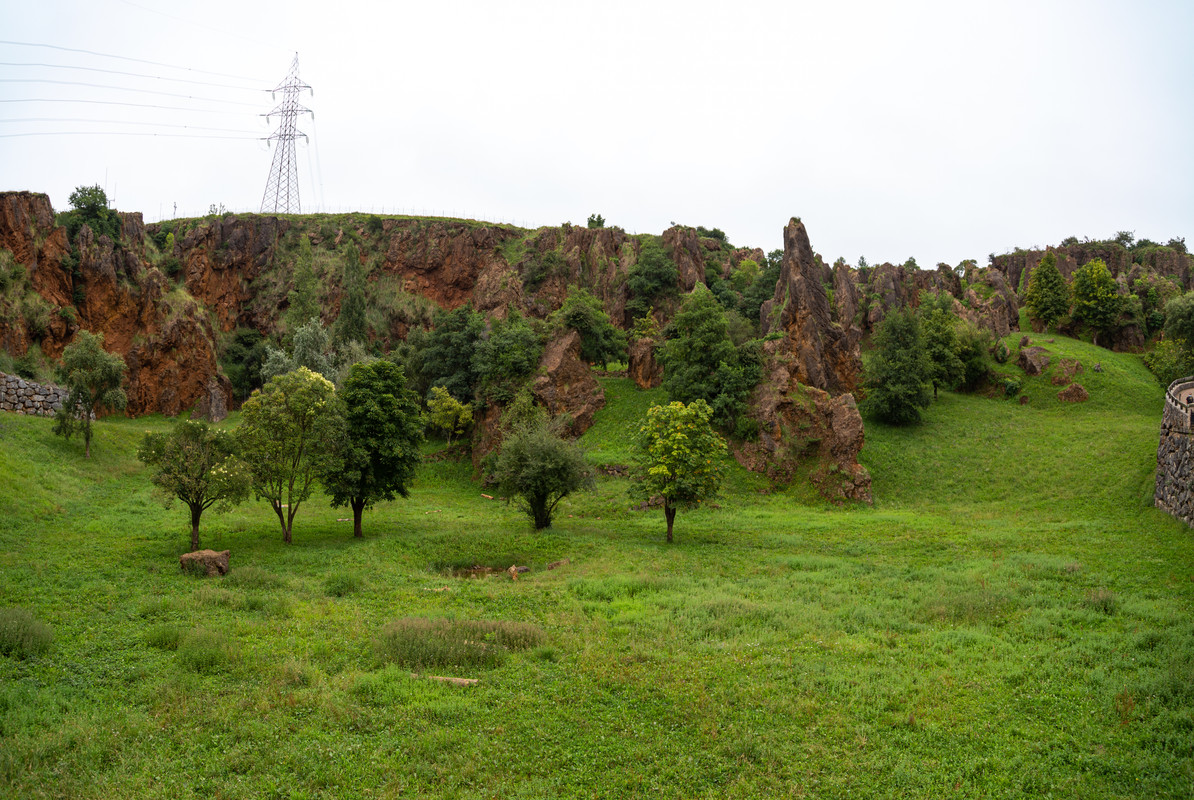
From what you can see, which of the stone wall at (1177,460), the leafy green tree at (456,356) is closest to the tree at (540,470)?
the leafy green tree at (456,356)

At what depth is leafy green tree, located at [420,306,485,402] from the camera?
62469mm

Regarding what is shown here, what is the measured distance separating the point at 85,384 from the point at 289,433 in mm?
20620

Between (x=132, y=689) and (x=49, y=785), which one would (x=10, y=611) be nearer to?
(x=132, y=689)

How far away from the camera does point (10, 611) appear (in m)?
17.8

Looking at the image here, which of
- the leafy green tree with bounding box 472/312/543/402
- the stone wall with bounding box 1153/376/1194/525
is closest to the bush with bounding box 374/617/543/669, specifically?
the stone wall with bounding box 1153/376/1194/525

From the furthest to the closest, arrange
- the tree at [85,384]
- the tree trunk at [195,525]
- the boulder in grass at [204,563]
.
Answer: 1. the tree at [85,384]
2. the tree trunk at [195,525]
3. the boulder in grass at [204,563]

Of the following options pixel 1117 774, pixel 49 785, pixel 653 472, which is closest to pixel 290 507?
pixel 653 472

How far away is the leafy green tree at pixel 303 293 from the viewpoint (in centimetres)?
8400

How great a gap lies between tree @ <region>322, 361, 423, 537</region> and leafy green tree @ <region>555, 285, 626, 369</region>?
2554 cm

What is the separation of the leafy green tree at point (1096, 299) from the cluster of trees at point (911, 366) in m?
22.9

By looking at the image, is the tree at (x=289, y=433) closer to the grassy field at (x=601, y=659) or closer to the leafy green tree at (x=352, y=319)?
the grassy field at (x=601, y=659)

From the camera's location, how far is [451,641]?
18453 millimetres

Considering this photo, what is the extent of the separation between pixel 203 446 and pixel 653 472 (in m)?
21.3

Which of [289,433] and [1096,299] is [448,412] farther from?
[1096,299]
